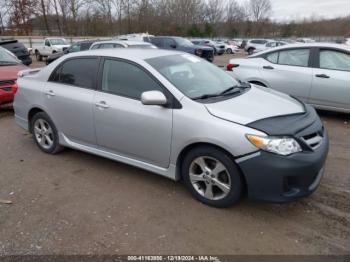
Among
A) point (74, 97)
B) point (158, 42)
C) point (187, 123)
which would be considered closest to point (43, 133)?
point (74, 97)

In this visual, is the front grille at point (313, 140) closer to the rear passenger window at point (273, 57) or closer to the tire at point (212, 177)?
the tire at point (212, 177)

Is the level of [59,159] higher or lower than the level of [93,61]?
lower

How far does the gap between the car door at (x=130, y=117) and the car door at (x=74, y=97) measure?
170mm

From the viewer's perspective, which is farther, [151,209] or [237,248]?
[151,209]

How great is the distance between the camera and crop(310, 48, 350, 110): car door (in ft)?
19.2

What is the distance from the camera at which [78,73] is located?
427cm

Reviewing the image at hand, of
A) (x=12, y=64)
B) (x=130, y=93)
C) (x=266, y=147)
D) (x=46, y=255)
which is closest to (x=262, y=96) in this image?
(x=266, y=147)

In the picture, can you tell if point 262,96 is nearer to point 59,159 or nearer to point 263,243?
point 263,243

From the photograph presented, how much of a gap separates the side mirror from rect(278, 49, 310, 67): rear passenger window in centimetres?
417

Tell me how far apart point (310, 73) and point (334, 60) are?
48 cm

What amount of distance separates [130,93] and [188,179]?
120 cm

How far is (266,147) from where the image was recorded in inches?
112

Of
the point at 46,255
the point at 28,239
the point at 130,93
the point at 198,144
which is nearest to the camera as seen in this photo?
the point at 46,255

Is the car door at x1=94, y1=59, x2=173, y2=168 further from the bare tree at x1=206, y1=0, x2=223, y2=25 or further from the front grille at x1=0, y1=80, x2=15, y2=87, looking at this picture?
the bare tree at x1=206, y1=0, x2=223, y2=25
